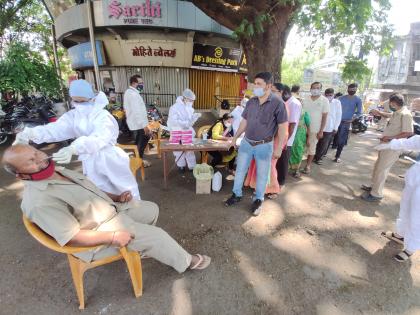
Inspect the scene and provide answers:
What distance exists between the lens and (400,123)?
10.6 feet

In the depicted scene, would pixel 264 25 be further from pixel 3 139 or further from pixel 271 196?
pixel 3 139

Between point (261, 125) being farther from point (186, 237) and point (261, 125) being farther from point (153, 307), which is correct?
point (153, 307)

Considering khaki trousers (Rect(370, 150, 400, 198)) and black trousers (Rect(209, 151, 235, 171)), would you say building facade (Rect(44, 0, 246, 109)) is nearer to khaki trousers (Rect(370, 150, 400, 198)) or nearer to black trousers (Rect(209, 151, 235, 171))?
black trousers (Rect(209, 151, 235, 171))

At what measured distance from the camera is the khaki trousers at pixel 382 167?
11.2 feet

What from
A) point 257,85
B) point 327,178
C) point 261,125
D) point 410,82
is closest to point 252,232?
A: point 261,125

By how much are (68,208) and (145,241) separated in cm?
61

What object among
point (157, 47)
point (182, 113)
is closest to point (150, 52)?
point (157, 47)

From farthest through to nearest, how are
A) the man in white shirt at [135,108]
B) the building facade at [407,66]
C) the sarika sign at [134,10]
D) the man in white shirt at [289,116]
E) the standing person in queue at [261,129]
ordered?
the building facade at [407,66]
the sarika sign at [134,10]
the man in white shirt at [135,108]
the man in white shirt at [289,116]
the standing person in queue at [261,129]

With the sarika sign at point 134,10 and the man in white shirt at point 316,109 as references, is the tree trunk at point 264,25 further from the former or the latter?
the sarika sign at point 134,10

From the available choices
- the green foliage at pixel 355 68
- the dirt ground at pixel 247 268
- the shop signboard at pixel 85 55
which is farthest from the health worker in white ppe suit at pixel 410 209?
the shop signboard at pixel 85 55

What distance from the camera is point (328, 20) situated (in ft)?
15.4

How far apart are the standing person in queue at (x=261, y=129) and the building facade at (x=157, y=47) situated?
8097mm

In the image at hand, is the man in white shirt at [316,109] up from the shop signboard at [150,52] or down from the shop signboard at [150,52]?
down

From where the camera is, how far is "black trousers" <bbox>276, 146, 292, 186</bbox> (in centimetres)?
390
